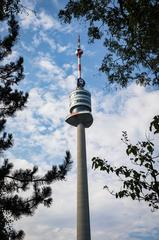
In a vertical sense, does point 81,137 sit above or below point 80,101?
below

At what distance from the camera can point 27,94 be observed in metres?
16.4

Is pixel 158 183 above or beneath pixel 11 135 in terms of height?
beneath

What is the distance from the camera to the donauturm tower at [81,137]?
62938 mm

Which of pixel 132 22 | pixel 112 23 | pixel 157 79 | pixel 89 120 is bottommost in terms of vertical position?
pixel 157 79

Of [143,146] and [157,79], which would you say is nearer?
[143,146]

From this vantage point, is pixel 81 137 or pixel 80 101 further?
pixel 80 101

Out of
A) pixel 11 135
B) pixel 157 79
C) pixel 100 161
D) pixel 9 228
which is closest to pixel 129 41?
pixel 157 79

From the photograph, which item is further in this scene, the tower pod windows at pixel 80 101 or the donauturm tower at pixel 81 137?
the tower pod windows at pixel 80 101

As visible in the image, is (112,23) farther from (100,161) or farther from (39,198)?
(39,198)

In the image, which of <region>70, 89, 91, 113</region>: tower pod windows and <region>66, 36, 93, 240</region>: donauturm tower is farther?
<region>70, 89, 91, 113</region>: tower pod windows

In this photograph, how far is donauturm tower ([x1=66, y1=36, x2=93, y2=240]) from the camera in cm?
6294

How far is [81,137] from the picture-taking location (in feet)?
243

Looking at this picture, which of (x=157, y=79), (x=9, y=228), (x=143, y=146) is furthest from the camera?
(x=9, y=228)

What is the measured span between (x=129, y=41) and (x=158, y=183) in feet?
18.5
